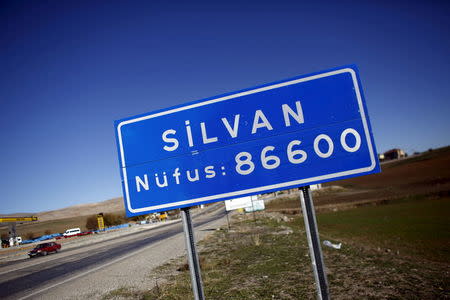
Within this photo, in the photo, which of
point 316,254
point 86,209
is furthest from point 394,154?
point 86,209

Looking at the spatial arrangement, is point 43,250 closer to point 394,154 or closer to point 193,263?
point 193,263

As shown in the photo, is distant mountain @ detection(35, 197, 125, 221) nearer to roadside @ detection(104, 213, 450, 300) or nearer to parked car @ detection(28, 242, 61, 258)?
parked car @ detection(28, 242, 61, 258)

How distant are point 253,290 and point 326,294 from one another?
490 centimetres

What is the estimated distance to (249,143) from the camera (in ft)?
6.43

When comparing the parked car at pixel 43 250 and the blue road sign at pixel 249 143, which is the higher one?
the blue road sign at pixel 249 143

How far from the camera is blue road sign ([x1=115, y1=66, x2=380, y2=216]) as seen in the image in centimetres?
184

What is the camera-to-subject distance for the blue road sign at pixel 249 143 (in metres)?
1.84

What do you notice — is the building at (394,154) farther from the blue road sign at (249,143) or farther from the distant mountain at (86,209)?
the blue road sign at (249,143)

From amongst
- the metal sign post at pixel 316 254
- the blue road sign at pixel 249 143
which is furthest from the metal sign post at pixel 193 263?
the metal sign post at pixel 316 254

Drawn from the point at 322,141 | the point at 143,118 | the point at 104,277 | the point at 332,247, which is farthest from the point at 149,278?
the point at 322,141

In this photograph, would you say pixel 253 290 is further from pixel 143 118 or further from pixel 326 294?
pixel 143 118

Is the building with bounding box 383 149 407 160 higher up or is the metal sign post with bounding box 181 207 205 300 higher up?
the metal sign post with bounding box 181 207 205 300

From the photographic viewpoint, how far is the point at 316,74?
6.40 ft

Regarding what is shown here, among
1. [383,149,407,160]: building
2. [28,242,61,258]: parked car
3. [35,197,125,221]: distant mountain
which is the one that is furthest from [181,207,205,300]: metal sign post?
[383,149,407,160]: building
